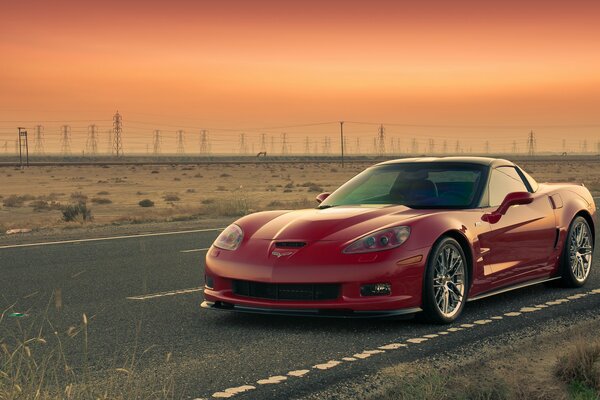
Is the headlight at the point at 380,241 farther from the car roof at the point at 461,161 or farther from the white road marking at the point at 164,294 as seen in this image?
the white road marking at the point at 164,294

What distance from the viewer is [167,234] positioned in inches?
656

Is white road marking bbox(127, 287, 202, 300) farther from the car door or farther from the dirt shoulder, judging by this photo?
the dirt shoulder

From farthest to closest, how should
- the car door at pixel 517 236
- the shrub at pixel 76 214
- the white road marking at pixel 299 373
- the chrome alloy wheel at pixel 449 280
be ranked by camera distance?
the shrub at pixel 76 214, the car door at pixel 517 236, the chrome alloy wheel at pixel 449 280, the white road marking at pixel 299 373

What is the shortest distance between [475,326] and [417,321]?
499mm

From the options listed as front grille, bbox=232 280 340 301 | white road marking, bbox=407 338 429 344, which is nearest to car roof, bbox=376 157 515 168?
front grille, bbox=232 280 340 301

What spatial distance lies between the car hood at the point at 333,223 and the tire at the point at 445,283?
403 mm

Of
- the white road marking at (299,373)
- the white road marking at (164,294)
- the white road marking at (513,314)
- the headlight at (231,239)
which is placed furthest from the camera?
the white road marking at (164,294)

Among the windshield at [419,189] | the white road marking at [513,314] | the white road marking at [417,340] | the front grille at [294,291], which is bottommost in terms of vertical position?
the white road marking at [513,314]

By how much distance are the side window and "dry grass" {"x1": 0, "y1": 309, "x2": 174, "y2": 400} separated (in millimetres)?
3913

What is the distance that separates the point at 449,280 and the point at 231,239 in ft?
6.42

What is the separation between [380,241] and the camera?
278 inches

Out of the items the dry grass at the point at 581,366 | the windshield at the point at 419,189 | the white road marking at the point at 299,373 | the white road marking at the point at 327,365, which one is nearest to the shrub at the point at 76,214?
the windshield at the point at 419,189

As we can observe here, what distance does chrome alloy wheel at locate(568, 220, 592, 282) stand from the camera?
9375 mm

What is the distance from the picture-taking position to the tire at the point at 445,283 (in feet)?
23.5
